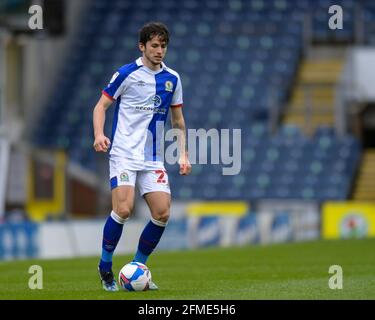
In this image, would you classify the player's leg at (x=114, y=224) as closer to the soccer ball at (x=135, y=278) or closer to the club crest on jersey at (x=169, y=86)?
the soccer ball at (x=135, y=278)

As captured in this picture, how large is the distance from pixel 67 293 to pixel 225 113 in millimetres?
19247

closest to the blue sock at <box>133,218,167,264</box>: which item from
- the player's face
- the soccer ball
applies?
the soccer ball

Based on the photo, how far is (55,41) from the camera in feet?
96.2

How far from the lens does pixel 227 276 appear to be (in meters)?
11.0

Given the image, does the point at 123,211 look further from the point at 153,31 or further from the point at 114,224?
the point at 153,31

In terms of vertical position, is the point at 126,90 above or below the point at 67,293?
above

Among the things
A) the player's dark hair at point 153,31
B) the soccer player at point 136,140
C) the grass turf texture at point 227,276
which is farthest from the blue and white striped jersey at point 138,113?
the grass turf texture at point 227,276

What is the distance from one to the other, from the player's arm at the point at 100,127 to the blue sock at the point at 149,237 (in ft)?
2.77

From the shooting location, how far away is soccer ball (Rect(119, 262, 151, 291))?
29.3 ft

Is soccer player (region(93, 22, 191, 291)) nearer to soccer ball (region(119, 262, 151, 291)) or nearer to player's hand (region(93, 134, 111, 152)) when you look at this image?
soccer ball (region(119, 262, 151, 291))

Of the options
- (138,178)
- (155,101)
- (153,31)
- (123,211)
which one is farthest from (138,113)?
(123,211)

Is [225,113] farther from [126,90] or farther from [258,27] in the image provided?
[126,90]
